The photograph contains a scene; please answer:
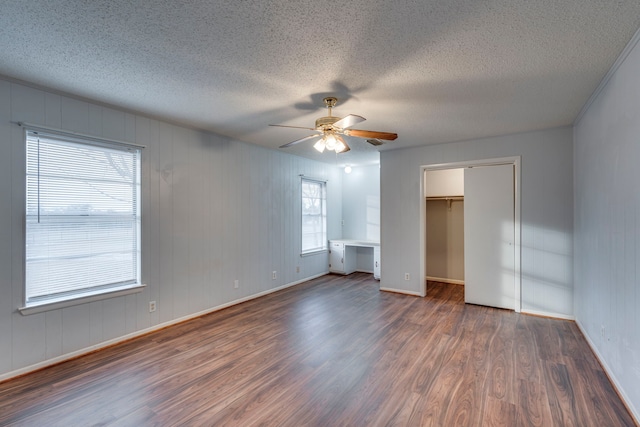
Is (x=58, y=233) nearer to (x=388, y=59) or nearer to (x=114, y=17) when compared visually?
(x=114, y=17)

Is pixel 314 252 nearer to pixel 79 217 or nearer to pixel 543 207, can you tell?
pixel 543 207

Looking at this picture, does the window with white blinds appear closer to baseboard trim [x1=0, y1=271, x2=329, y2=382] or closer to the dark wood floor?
baseboard trim [x1=0, y1=271, x2=329, y2=382]

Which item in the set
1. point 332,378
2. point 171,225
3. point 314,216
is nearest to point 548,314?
point 332,378

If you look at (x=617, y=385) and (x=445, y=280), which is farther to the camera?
(x=445, y=280)

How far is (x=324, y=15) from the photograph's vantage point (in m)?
1.71

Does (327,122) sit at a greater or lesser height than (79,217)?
greater

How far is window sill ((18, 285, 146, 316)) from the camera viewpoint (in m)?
2.63

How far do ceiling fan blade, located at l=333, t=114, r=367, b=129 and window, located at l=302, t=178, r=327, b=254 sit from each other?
3219 mm

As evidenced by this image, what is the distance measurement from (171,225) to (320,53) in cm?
275

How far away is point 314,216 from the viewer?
6.33 metres

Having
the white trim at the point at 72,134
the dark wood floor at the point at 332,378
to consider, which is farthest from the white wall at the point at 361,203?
the white trim at the point at 72,134

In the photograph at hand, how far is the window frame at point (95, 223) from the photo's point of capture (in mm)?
2635

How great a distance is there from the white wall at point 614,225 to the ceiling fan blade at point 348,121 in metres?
1.80

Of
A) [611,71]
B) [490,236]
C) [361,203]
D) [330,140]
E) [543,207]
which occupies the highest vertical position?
[611,71]
